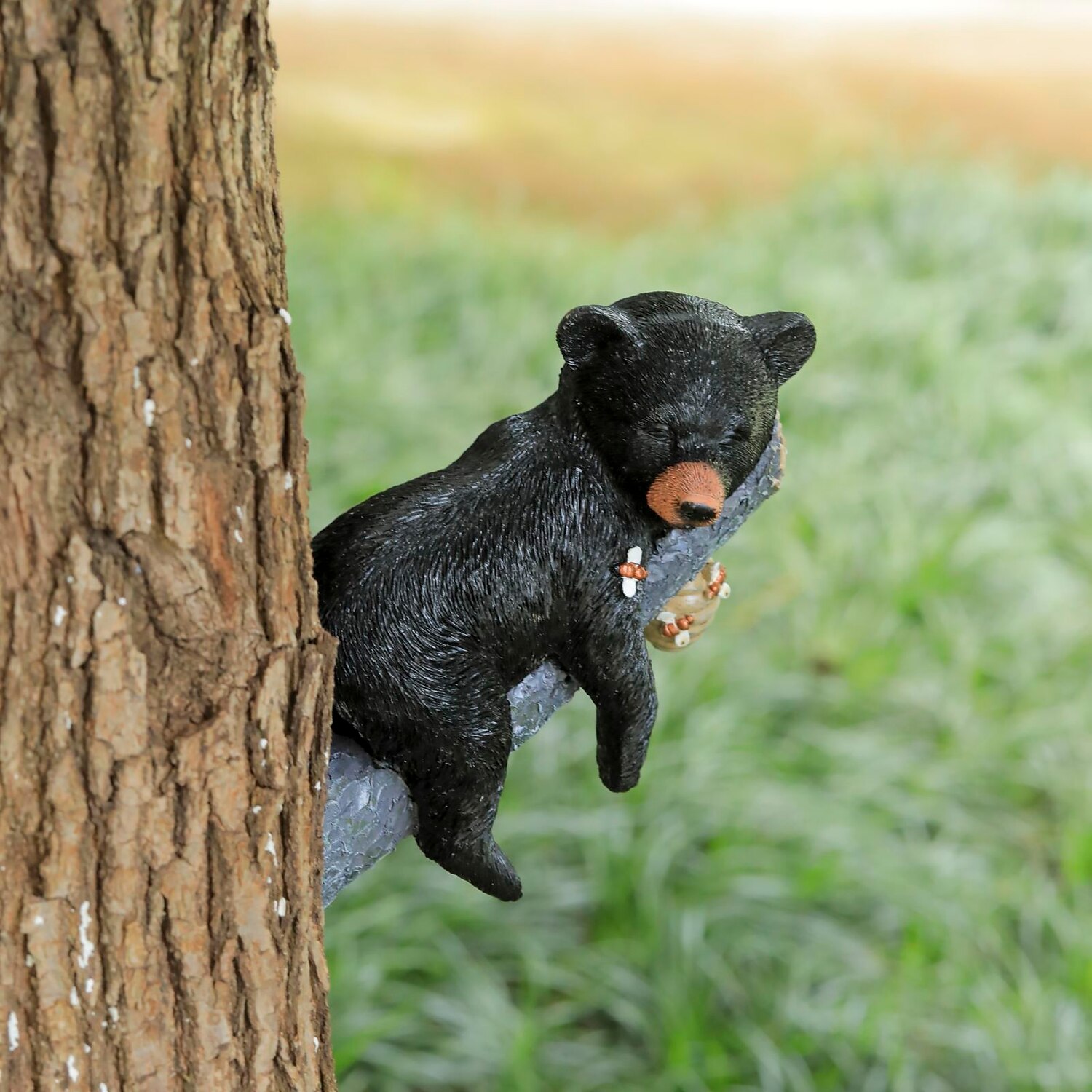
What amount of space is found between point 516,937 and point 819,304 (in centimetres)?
134

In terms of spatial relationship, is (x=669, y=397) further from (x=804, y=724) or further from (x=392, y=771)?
(x=804, y=724)

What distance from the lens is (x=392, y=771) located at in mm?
528

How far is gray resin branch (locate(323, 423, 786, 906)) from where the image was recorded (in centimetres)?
53

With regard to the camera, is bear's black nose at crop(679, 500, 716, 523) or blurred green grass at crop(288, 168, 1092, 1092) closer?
bear's black nose at crop(679, 500, 716, 523)

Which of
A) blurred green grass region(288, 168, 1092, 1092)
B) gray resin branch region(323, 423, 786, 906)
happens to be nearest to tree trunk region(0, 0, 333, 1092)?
gray resin branch region(323, 423, 786, 906)

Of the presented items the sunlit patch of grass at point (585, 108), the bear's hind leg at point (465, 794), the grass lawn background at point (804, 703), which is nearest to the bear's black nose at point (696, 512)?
the bear's hind leg at point (465, 794)

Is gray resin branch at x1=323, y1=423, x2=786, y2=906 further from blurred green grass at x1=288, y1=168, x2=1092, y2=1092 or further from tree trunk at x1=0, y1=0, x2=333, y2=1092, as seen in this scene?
blurred green grass at x1=288, y1=168, x2=1092, y2=1092

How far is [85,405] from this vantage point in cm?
39

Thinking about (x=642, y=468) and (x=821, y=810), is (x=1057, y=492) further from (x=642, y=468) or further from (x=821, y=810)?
(x=642, y=468)

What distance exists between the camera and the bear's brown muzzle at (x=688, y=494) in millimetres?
494

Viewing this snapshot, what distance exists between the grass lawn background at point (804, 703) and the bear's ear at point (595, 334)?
88cm

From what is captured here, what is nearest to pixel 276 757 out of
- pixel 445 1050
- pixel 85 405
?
pixel 85 405

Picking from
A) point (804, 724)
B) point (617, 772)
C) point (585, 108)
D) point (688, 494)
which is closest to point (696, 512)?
point (688, 494)

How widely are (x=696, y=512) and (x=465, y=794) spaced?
16 cm
